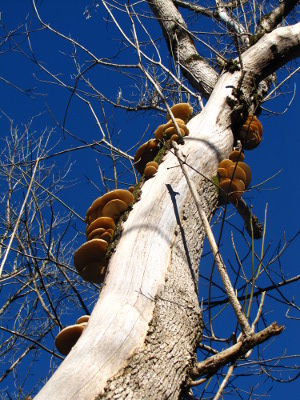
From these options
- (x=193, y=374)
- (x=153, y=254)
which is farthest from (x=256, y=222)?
(x=193, y=374)

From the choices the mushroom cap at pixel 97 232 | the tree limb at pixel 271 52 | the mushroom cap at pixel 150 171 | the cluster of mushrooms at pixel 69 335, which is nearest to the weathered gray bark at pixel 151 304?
the mushroom cap at pixel 150 171

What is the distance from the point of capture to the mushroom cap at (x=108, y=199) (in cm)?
215

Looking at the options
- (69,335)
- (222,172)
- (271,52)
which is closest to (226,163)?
(222,172)

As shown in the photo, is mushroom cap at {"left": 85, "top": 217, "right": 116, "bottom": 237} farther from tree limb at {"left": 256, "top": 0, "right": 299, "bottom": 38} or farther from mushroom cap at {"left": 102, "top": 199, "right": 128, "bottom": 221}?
tree limb at {"left": 256, "top": 0, "right": 299, "bottom": 38}

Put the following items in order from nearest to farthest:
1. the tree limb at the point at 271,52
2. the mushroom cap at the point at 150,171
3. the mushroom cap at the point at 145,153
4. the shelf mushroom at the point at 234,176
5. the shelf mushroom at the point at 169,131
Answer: the mushroom cap at the point at 150,171, the shelf mushroom at the point at 234,176, the shelf mushroom at the point at 169,131, the mushroom cap at the point at 145,153, the tree limb at the point at 271,52

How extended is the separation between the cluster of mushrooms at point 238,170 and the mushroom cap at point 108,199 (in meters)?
0.46

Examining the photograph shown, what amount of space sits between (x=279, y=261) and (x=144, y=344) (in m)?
1.89

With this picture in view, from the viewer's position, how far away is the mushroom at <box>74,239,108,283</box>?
79.1 inches

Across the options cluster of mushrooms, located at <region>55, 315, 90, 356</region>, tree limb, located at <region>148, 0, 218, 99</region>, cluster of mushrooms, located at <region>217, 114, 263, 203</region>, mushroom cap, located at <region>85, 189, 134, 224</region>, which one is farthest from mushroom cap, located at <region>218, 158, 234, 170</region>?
tree limb, located at <region>148, 0, 218, 99</region>

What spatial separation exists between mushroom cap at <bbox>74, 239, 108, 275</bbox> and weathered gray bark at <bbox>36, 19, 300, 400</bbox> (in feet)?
0.46

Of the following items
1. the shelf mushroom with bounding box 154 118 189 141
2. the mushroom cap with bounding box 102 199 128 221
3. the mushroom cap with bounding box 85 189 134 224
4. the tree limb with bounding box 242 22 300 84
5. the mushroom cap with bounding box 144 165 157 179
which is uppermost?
the tree limb with bounding box 242 22 300 84

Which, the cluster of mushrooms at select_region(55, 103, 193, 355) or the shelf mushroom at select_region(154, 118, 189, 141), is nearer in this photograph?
the cluster of mushrooms at select_region(55, 103, 193, 355)

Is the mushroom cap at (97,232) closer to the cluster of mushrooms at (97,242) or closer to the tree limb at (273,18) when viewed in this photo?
the cluster of mushrooms at (97,242)

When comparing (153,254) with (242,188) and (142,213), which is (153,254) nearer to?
(142,213)
